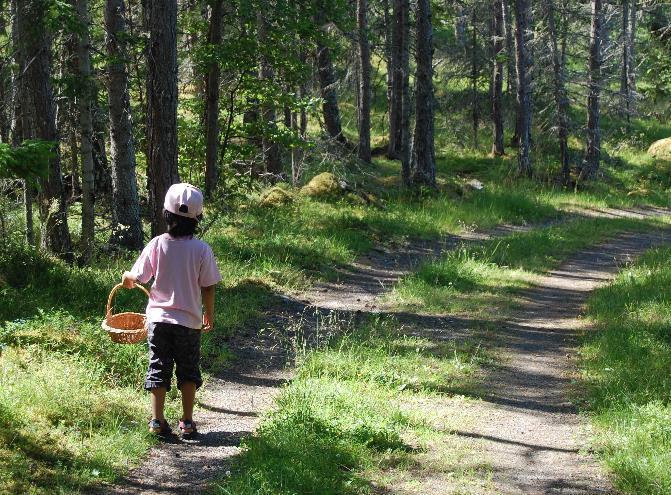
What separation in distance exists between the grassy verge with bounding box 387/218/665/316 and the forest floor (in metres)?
0.34

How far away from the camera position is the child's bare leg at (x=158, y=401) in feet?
18.9

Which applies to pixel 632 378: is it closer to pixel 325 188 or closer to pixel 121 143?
pixel 121 143

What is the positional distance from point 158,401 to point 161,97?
18.5 ft

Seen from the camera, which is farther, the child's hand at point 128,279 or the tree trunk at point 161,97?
the tree trunk at point 161,97

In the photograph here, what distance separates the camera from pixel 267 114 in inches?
713

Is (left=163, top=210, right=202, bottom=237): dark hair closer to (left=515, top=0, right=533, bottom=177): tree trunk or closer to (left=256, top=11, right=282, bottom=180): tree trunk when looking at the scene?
(left=256, top=11, right=282, bottom=180): tree trunk

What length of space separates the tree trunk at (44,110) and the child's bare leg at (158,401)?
5887 millimetres

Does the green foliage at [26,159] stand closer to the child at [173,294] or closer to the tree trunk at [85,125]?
the child at [173,294]

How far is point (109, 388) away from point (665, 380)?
4.94 meters

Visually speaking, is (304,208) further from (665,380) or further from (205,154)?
(665,380)

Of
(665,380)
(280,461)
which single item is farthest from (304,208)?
(280,461)

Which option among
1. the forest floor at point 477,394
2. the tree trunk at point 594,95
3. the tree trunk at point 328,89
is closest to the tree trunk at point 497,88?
the tree trunk at point 594,95

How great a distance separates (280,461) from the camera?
5227mm

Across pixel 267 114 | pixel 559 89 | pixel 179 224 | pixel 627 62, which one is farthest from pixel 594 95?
pixel 179 224
